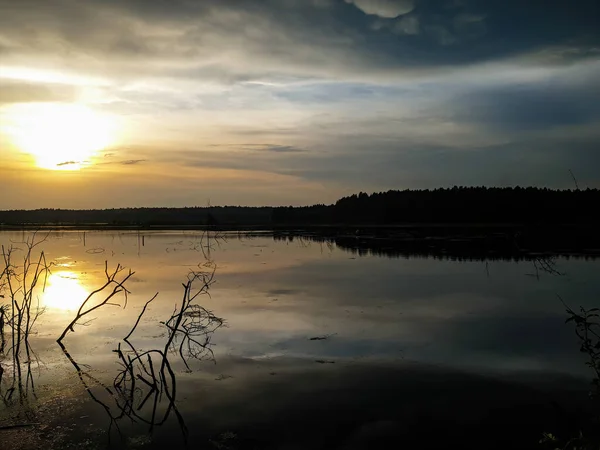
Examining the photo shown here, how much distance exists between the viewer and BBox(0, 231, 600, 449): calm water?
717cm

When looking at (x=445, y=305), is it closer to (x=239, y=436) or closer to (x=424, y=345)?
(x=424, y=345)

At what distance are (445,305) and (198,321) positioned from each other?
302 inches

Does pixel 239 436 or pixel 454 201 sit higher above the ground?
pixel 454 201

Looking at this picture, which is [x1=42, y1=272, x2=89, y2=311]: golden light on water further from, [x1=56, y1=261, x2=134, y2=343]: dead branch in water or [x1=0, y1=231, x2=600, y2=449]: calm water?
[x1=56, y1=261, x2=134, y2=343]: dead branch in water

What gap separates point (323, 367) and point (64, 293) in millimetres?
12298

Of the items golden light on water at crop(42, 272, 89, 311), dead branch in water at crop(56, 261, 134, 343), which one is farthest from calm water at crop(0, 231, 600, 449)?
dead branch in water at crop(56, 261, 134, 343)

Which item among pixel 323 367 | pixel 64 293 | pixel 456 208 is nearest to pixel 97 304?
pixel 64 293

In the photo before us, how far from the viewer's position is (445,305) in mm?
16281

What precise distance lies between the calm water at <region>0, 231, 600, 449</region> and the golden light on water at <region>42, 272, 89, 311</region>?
97mm

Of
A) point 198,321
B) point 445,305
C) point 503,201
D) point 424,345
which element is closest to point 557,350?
point 424,345

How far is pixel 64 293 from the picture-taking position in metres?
18.5

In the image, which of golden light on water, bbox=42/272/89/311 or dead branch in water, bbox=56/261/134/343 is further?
golden light on water, bbox=42/272/89/311

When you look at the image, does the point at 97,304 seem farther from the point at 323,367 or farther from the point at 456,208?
the point at 456,208

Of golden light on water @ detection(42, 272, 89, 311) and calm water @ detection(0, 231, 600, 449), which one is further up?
golden light on water @ detection(42, 272, 89, 311)
